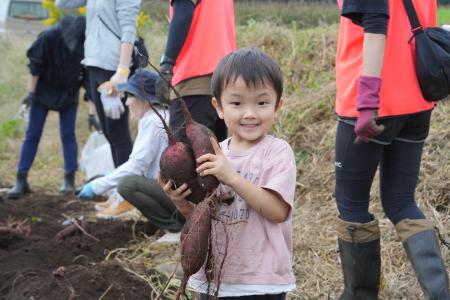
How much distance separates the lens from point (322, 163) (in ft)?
15.5

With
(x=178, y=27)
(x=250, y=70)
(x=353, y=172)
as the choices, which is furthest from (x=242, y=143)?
(x=178, y=27)

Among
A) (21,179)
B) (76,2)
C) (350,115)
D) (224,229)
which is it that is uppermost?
(76,2)

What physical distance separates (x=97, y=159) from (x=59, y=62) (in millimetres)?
1109

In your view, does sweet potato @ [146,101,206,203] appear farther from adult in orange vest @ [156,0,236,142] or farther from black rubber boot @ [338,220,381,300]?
adult in orange vest @ [156,0,236,142]

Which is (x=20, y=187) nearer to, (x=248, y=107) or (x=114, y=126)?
(x=114, y=126)

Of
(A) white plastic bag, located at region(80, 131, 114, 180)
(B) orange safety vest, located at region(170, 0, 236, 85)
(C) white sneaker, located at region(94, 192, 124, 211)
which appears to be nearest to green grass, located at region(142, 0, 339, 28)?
(A) white plastic bag, located at region(80, 131, 114, 180)

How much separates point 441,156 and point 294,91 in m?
2.47

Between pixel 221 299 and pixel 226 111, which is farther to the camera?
pixel 221 299

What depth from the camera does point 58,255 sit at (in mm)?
3682

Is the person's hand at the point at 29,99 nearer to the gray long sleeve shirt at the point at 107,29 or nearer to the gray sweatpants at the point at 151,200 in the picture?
the gray long sleeve shirt at the point at 107,29

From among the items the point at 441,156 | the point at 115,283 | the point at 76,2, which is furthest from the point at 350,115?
the point at 76,2

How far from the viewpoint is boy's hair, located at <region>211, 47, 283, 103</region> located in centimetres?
187

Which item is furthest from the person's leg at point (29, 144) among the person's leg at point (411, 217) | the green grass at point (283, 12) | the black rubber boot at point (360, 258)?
the green grass at point (283, 12)

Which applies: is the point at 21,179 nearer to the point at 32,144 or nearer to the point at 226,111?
the point at 32,144
